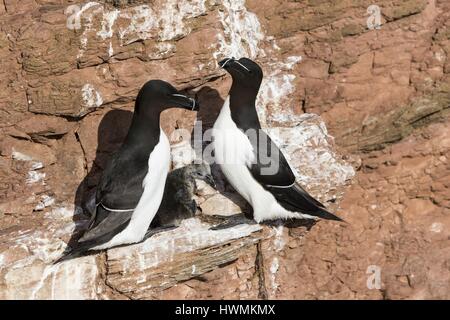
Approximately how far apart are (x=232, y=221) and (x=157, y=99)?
4.07ft

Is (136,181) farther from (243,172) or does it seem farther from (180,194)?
(243,172)

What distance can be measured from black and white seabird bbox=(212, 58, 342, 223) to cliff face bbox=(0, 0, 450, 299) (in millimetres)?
269

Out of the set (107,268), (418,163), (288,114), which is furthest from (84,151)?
(418,163)

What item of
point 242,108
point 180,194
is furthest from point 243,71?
point 180,194

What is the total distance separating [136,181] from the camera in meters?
5.65

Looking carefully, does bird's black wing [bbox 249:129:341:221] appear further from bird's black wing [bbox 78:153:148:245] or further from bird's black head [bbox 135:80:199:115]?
bird's black wing [bbox 78:153:148:245]

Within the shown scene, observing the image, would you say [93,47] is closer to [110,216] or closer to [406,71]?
[110,216]

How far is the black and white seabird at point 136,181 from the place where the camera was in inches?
218

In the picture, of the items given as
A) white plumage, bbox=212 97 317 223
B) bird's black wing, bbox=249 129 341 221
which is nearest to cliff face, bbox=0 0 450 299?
white plumage, bbox=212 97 317 223

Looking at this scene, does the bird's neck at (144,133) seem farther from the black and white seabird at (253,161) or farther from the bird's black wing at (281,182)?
the bird's black wing at (281,182)

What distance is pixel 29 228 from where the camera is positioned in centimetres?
602

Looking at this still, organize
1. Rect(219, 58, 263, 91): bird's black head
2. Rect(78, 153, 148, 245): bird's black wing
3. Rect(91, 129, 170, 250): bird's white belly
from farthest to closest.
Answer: Rect(219, 58, 263, 91): bird's black head
Rect(91, 129, 170, 250): bird's white belly
Rect(78, 153, 148, 245): bird's black wing

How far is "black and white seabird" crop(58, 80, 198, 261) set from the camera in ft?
18.1

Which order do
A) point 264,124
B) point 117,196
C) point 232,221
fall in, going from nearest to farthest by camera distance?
point 117,196, point 232,221, point 264,124
